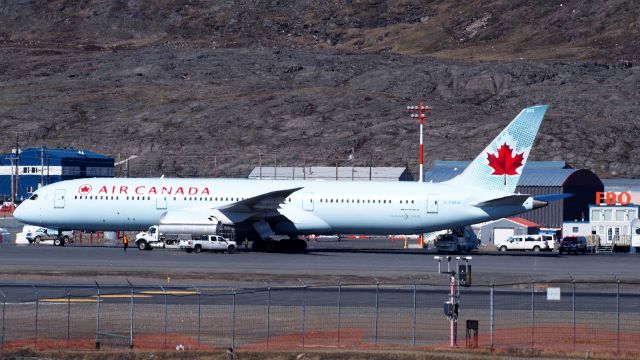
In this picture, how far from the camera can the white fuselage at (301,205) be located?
70438 mm

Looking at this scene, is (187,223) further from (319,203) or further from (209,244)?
(319,203)

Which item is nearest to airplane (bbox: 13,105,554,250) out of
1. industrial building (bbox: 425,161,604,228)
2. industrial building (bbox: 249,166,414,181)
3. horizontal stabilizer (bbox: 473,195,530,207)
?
horizontal stabilizer (bbox: 473,195,530,207)

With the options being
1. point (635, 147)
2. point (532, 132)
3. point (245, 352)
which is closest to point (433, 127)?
point (635, 147)

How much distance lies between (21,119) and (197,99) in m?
28.5

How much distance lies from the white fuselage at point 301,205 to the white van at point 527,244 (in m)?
16.0

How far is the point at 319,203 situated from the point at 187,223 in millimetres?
8377

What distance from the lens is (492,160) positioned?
7100 centimetres

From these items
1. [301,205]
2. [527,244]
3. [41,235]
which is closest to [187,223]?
[301,205]

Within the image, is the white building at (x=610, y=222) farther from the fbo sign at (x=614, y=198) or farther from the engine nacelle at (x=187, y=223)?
the engine nacelle at (x=187, y=223)

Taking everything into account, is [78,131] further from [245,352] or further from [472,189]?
[245,352]

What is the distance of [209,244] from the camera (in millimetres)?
68938

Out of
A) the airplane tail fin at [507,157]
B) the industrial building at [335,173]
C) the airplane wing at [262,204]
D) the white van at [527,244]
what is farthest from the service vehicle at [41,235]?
the industrial building at [335,173]

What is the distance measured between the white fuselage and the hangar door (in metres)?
24.5

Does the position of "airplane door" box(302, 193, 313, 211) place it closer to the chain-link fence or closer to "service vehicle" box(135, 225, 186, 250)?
"service vehicle" box(135, 225, 186, 250)
